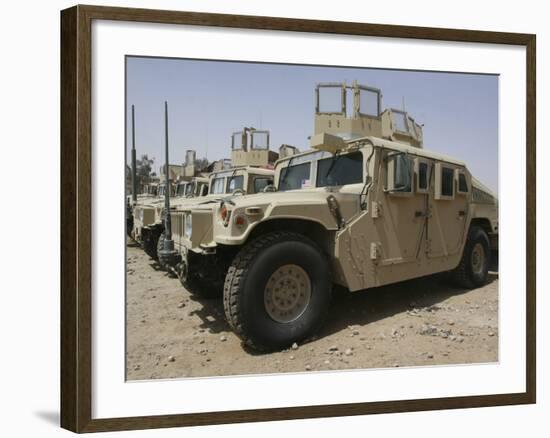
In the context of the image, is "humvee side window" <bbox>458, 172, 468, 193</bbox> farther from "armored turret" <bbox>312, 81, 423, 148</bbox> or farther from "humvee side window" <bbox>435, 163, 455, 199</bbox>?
"armored turret" <bbox>312, 81, 423, 148</bbox>

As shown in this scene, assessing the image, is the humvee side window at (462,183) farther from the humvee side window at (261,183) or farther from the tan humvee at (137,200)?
the tan humvee at (137,200)

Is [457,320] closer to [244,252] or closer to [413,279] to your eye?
[413,279]

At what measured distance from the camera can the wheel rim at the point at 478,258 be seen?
3.74m

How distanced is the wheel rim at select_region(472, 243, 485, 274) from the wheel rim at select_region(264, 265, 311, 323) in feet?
5.63

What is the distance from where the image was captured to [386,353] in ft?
9.18

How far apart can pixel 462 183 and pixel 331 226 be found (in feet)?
4.48

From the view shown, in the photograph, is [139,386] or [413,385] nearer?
[139,386]

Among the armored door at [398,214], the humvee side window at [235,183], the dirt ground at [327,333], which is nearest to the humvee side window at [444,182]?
the armored door at [398,214]

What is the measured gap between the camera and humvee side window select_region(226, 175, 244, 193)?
4335 millimetres

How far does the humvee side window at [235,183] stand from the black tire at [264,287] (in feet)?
5.34

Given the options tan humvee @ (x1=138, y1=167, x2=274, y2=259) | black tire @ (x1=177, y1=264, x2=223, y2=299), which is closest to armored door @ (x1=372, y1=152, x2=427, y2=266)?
black tire @ (x1=177, y1=264, x2=223, y2=299)

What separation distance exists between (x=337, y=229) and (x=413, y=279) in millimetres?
1037

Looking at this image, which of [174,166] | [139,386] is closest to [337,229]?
[174,166]

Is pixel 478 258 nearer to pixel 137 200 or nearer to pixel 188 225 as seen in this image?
pixel 188 225
